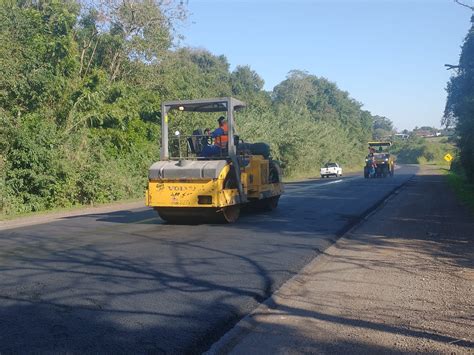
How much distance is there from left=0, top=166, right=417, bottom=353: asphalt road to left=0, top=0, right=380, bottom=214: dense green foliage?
8.02m

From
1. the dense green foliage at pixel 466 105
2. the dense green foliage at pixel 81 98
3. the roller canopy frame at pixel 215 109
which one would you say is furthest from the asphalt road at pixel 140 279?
the dense green foliage at pixel 466 105

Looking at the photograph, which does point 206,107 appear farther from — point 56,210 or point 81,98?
point 81,98

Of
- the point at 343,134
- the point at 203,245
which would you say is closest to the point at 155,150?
the point at 203,245

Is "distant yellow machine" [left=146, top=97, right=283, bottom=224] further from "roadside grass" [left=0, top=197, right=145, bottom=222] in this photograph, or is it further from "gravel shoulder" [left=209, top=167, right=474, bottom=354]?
"roadside grass" [left=0, top=197, right=145, bottom=222]

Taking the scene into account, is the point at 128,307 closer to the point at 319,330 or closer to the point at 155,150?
the point at 319,330

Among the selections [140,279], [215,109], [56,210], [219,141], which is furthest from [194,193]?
[56,210]

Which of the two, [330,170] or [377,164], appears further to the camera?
[330,170]

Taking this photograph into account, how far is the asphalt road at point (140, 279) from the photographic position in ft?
18.8

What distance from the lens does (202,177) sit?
14.0 meters

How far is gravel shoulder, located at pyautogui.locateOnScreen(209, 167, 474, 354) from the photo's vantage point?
5613 mm

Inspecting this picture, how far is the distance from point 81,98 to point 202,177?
1482 cm

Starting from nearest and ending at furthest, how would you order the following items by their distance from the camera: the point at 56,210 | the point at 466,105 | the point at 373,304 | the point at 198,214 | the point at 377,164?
the point at 373,304 < the point at 198,214 < the point at 56,210 < the point at 466,105 < the point at 377,164

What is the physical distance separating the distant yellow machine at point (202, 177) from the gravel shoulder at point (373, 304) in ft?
11.3

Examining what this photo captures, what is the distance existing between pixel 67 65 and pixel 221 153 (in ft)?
49.4
